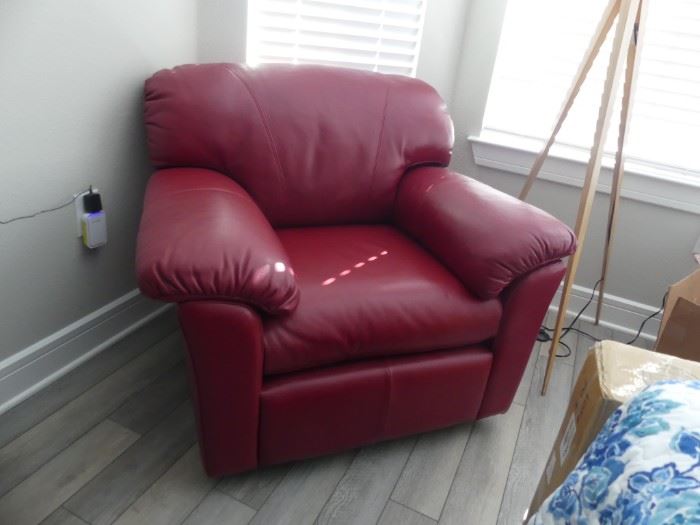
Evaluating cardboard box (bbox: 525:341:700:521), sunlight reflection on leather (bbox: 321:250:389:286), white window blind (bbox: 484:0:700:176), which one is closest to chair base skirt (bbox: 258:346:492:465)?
sunlight reflection on leather (bbox: 321:250:389:286)

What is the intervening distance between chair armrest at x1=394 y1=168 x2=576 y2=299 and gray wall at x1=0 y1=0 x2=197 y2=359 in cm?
90

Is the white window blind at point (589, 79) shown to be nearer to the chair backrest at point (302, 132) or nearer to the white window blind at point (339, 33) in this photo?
the white window blind at point (339, 33)

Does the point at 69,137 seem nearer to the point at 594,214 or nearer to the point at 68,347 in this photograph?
the point at 68,347

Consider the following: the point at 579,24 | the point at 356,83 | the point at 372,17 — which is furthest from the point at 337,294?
the point at 579,24

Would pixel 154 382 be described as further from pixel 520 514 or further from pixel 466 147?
pixel 466 147

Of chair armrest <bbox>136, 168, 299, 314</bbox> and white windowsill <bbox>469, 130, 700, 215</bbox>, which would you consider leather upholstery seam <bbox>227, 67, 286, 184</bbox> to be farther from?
white windowsill <bbox>469, 130, 700, 215</bbox>

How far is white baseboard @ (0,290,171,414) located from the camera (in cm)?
142

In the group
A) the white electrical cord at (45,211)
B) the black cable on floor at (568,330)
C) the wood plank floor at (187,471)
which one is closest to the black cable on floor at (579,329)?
the black cable on floor at (568,330)

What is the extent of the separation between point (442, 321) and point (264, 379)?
0.45 metres

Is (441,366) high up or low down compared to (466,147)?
down

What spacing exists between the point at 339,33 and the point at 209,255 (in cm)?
123

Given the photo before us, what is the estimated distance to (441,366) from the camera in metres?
1.35

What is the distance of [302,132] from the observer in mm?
1612

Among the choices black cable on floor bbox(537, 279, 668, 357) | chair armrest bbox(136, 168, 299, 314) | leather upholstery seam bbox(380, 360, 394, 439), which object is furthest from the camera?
black cable on floor bbox(537, 279, 668, 357)
